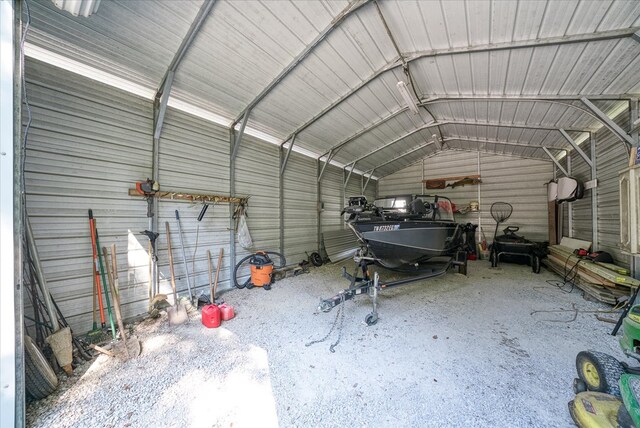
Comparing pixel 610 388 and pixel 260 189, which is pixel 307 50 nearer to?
pixel 260 189

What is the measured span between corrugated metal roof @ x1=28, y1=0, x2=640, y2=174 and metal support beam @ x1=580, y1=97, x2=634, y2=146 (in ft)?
0.39

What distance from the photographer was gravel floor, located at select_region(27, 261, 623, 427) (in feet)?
5.09

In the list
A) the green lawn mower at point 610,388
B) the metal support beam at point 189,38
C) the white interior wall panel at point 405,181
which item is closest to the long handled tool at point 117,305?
the metal support beam at point 189,38

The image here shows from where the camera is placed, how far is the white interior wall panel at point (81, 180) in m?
2.44

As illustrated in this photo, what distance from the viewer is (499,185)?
7.61 meters

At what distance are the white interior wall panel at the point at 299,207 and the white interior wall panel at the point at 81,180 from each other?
3.17 meters

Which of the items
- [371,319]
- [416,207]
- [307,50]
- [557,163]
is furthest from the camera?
[557,163]

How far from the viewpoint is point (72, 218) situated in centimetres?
261

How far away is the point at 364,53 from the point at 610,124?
4016 mm

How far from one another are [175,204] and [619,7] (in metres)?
5.98

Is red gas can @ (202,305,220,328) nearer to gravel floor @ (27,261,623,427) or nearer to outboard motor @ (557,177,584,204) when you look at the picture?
gravel floor @ (27,261,623,427)

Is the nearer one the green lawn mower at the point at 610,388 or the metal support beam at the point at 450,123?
the green lawn mower at the point at 610,388

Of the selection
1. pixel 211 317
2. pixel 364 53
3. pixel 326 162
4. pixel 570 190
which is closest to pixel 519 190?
pixel 570 190

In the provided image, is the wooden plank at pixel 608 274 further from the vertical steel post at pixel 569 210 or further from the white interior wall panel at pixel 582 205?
the vertical steel post at pixel 569 210
